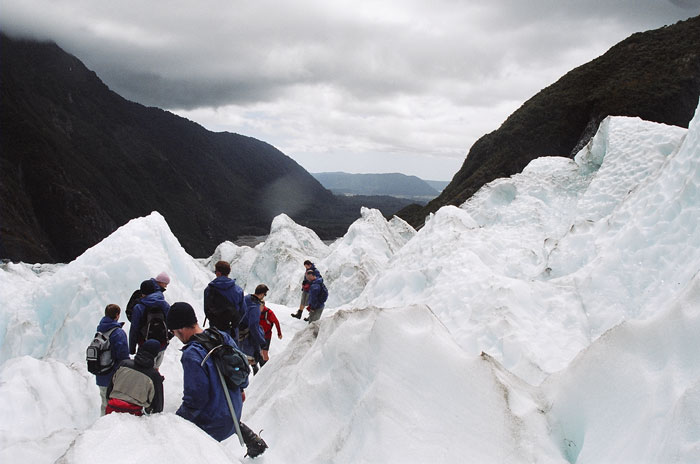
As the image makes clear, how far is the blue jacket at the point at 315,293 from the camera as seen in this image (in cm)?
1211

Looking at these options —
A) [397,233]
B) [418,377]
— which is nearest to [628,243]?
[418,377]

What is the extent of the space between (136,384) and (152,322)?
2875 mm

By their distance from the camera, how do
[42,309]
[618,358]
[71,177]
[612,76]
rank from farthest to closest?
[71,177], [612,76], [42,309], [618,358]

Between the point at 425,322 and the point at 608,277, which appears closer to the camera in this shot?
the point at 425,322

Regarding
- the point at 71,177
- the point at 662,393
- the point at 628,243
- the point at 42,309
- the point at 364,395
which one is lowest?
the point at 42,309

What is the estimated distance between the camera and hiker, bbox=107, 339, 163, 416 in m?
4.03

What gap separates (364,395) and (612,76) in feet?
227

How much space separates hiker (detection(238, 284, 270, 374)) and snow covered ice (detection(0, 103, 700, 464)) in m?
0.46

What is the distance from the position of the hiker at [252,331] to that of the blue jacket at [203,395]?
11.5 feet

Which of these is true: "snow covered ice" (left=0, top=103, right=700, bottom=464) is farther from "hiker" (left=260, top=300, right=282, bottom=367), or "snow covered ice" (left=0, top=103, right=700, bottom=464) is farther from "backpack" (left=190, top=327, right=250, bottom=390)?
"backpack" (left=190, top=327, right=250, bottom=390)

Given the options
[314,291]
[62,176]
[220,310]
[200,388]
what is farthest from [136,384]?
[62,176]

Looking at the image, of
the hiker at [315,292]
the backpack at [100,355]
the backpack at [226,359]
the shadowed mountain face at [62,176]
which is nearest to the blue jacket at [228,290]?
the backpack at [100,355]

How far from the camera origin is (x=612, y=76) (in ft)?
193

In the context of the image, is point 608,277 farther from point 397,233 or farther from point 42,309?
point 397,233
